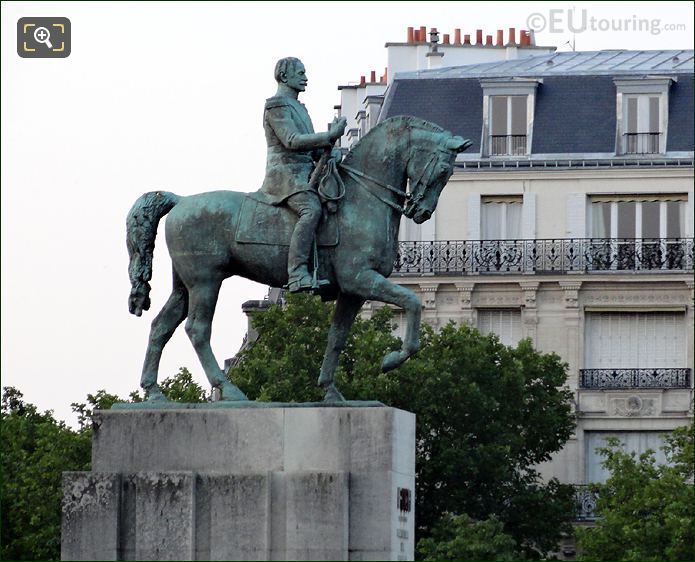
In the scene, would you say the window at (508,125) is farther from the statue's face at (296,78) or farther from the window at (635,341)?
the statue's face at (296,78)

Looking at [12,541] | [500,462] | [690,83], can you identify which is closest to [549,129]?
[690,83]

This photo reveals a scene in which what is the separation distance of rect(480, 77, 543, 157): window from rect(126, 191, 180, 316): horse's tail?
131 feet

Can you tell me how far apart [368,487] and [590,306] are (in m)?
40.5

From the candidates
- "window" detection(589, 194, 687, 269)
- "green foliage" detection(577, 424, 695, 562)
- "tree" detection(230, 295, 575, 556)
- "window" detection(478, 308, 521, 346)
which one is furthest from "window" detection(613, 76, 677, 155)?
"green foliage" detection(577, 424, 695, 562)

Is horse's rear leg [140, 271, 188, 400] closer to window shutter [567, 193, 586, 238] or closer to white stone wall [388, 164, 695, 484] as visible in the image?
white stone wall [388, 164, 695, 484]

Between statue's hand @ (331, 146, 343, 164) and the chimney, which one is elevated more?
the chimney

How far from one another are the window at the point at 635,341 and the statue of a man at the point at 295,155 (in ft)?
127

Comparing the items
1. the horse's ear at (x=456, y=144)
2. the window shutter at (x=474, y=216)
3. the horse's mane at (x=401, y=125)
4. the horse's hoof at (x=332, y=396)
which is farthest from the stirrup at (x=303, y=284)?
the window shutter at (x=474, y=216)

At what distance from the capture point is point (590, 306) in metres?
71.2

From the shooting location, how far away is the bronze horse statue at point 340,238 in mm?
32094

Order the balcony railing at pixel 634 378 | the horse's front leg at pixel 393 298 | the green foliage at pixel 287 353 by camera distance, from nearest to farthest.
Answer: the horse's front leg at pixel 393 298
the green foliage at pixel 287 353
the balcony railing at pixel 634 378

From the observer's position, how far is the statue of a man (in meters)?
31.8

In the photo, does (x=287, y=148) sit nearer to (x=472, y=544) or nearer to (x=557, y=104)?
(x=472, y=544)

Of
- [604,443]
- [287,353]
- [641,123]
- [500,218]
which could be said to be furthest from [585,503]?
[287,353]
